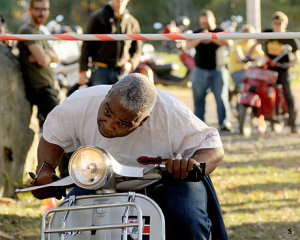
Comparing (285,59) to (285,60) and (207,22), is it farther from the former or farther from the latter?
(207,22)

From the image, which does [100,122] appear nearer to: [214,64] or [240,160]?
[240,160]

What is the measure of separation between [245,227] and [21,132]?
2442 mm

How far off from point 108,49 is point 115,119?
4655 mm

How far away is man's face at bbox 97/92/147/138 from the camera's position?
3.04 metres

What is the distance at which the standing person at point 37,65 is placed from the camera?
710 cm

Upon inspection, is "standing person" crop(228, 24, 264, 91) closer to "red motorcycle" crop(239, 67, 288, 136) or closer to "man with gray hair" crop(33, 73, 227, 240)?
"red motorcycle" crop(239, 67, 288, 136)

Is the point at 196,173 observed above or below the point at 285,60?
below

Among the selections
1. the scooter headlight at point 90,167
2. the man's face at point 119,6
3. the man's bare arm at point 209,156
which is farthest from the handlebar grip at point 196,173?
the man's face at point 119,6

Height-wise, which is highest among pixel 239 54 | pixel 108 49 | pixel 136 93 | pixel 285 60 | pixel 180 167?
pixel 108 49

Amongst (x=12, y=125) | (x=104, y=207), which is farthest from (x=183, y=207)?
(x=12, y=125)

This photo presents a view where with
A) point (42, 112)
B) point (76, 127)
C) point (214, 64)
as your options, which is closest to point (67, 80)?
point (214, 64)

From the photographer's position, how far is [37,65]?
283 inches

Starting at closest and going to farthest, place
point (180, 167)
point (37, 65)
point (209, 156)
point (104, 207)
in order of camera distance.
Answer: point (104, 207), point (180, 167), point (209, 156), point (37, 65)

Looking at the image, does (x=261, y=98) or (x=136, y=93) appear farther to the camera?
(x=261, y=98)
